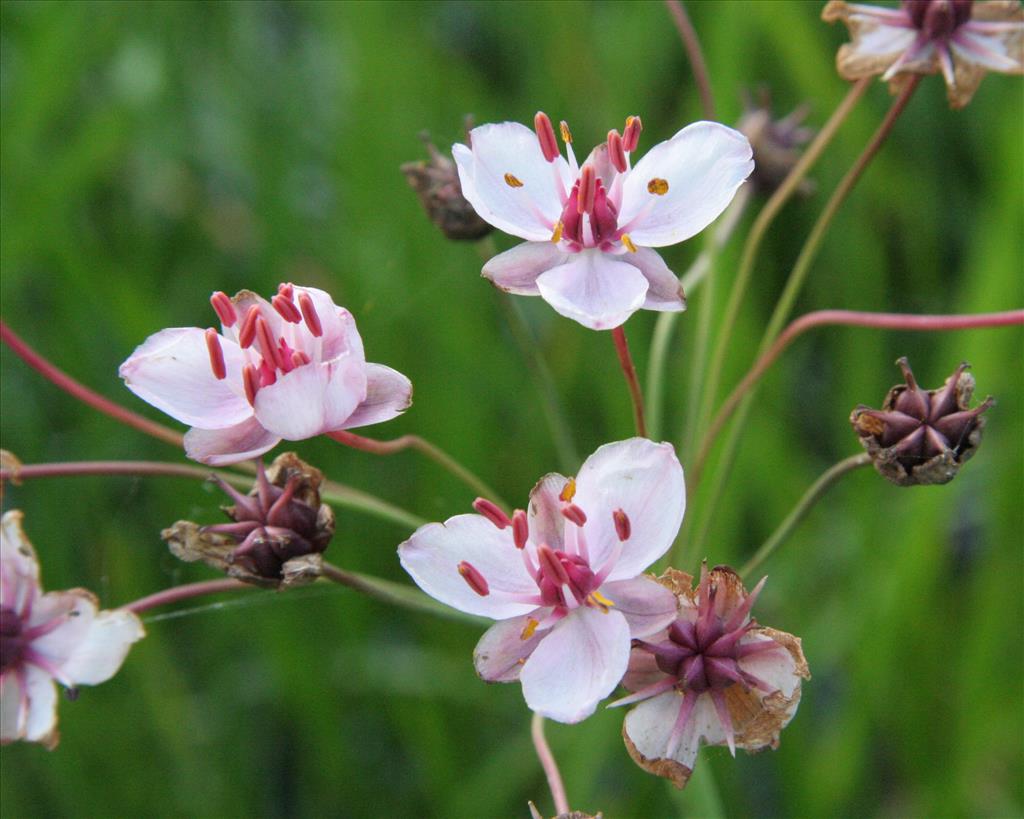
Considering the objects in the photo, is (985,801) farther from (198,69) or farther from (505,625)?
(198,69)

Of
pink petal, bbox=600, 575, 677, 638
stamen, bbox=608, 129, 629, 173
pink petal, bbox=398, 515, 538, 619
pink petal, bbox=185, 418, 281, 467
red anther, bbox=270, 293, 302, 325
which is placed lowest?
pink petal, bbox=600, 575, 677, 638

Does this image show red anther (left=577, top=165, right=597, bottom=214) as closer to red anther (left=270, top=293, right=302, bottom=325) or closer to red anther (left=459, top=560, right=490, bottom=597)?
red anther (left=270, top=293, right=302, bottom=325)

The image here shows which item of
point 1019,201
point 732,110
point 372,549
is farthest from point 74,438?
point 1019,201

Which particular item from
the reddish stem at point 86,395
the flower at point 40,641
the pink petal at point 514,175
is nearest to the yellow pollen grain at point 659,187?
the pink petal at point 514,175

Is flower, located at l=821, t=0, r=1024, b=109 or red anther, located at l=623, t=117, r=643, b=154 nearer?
red anther, located at l=623, t=117, r=643, b=154

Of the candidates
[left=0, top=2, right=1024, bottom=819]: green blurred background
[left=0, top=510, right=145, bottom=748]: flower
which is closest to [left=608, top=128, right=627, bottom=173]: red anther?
[left=0, top=510, right=145, bottom=748]: flower

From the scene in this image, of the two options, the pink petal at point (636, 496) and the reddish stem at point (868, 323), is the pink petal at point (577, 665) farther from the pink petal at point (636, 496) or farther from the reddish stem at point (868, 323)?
the reddish stem at point (868, 323)

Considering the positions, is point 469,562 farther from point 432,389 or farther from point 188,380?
point 432,389
